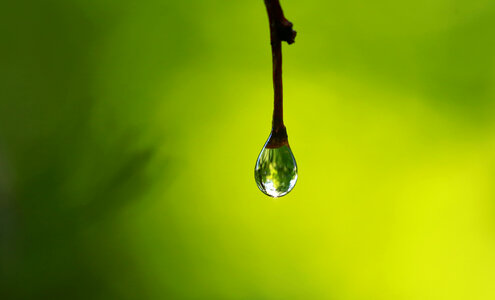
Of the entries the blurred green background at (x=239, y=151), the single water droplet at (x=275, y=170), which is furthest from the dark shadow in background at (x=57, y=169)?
the single water droplet at (x=275, y=170)

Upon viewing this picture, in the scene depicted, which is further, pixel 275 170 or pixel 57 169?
pixel 57 169

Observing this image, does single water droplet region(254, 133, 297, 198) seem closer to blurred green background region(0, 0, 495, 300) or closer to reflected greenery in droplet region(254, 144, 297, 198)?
reflected greenery in droplet region(254, 144, 297, 198)

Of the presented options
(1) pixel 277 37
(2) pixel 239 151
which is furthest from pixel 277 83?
(2) pixel 239 151

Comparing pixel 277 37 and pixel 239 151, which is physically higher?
pixel 239 151

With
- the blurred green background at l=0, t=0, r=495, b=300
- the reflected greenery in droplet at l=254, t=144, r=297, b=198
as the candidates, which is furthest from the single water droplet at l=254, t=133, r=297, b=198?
the blurred green background at l=0, t=0, r=495, b=300

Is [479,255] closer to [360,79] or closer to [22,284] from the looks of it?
[360,79]

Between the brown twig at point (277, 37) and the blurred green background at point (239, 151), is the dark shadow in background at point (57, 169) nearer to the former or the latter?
the blurred green background at point (239, 151)

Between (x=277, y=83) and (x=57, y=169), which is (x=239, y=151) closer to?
(x=57, y=169)
